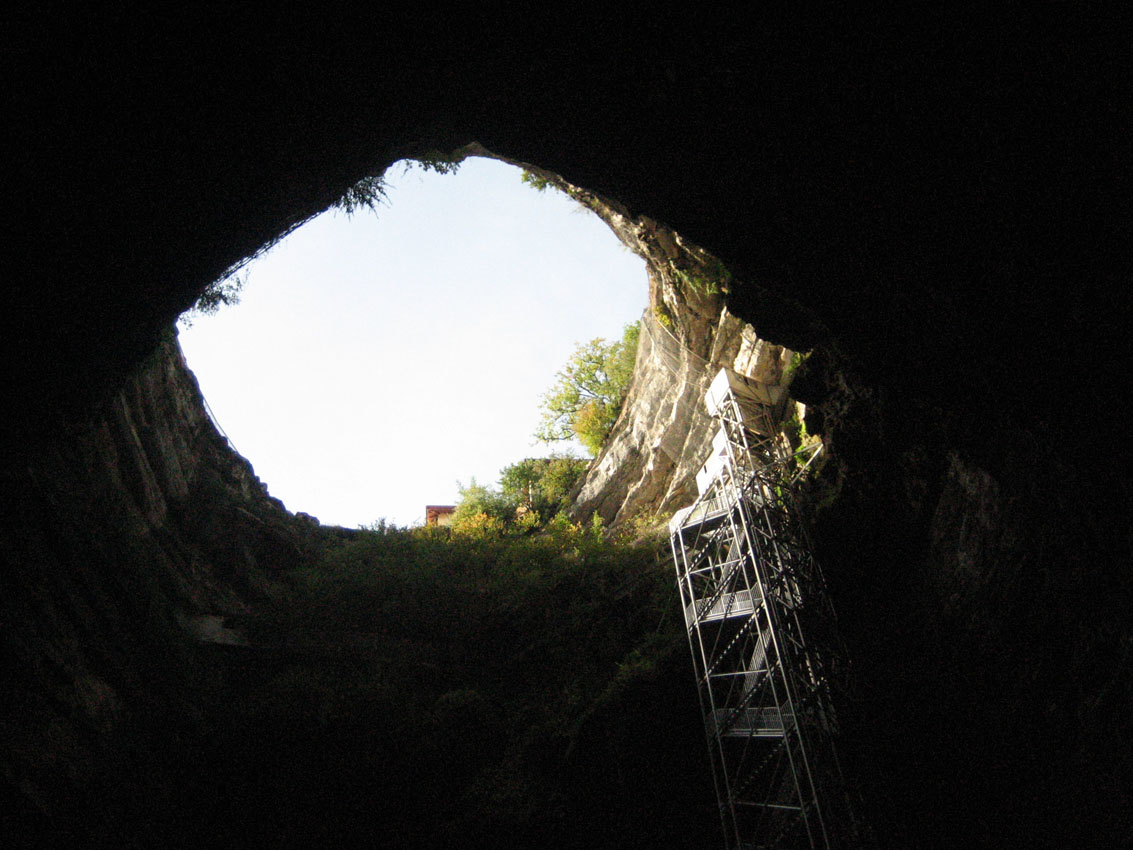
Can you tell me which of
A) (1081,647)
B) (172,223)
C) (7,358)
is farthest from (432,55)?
(1081,647)

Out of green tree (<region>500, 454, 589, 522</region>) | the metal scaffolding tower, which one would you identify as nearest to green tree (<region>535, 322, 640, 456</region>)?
green tree (<region>500, 454, 589, 522</region>)

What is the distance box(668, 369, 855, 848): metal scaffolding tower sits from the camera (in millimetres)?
7441

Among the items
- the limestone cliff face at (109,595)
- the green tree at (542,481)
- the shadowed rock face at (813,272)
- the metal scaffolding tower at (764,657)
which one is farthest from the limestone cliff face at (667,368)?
the limestone cliff face at (109,595)

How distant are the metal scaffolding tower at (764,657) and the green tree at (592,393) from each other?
33.3ft

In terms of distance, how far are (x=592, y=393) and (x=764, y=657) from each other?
15331 mm

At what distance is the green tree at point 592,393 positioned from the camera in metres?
22.2

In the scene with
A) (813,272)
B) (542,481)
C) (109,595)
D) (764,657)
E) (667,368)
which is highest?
(667,368)

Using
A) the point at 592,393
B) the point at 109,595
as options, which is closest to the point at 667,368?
the point at 592,393

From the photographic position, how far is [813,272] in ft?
21.7

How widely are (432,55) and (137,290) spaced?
4.55 m

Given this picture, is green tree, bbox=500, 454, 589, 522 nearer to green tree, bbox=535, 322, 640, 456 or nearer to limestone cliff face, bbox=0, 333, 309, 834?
green tree, bbox=535, 322, 640, 456

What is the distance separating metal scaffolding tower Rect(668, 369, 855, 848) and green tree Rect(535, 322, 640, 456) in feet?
33.3

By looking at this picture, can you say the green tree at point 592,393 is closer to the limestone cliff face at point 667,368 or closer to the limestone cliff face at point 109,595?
the limestone cliff face at point 667,368

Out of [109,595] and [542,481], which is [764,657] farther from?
[542,481]
